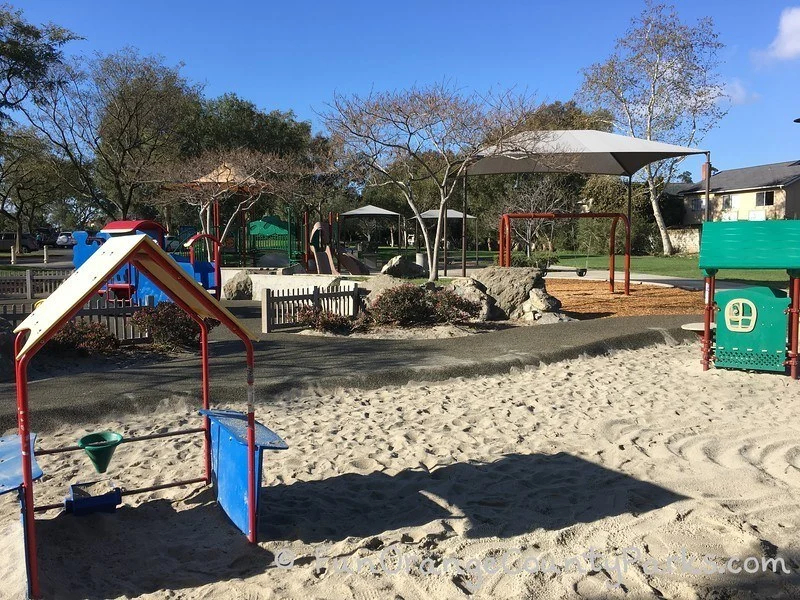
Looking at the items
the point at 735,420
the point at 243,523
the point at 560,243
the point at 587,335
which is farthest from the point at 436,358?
the point at 560,243

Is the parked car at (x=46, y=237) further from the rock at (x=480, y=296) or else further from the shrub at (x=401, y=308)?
the shrub at (x=401, y=308)

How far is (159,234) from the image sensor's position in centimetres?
1505

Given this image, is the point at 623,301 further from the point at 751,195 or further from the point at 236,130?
the point at 751,195

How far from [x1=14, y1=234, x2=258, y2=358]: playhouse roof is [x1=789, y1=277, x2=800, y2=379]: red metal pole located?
699 centimetres

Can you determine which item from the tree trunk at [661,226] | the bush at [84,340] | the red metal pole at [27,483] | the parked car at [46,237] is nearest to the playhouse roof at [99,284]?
the red metal pole at [27,483]

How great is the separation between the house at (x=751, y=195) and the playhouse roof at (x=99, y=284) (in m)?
49.0

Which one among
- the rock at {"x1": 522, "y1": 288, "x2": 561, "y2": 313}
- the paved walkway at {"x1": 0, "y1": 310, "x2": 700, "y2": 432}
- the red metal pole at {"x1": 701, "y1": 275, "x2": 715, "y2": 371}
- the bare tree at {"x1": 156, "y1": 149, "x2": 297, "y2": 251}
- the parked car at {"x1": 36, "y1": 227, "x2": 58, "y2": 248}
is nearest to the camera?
the paved walkway at {"x1": 0, "y1": 310, "x2": 700, "y2": 432}

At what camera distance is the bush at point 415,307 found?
12125mm

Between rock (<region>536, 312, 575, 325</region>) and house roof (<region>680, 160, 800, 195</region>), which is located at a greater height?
house roof (<region>680, 160, 800, 195</region>)

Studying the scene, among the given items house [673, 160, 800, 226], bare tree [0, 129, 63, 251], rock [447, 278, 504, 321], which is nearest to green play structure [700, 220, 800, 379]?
rock [447, 278, 504, 321]

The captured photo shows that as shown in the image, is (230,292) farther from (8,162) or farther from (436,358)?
(8,162)

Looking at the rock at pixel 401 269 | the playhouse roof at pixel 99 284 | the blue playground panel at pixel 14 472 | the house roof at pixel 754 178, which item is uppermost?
the house roof at pixel 754 178

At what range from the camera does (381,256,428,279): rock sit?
22.8 metres

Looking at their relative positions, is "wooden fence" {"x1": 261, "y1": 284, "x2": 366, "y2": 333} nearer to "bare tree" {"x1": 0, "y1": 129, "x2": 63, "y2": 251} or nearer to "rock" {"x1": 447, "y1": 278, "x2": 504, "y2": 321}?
"rock" {"x1": 447, "y1": 278, "x2": 504, "y2": 321}
